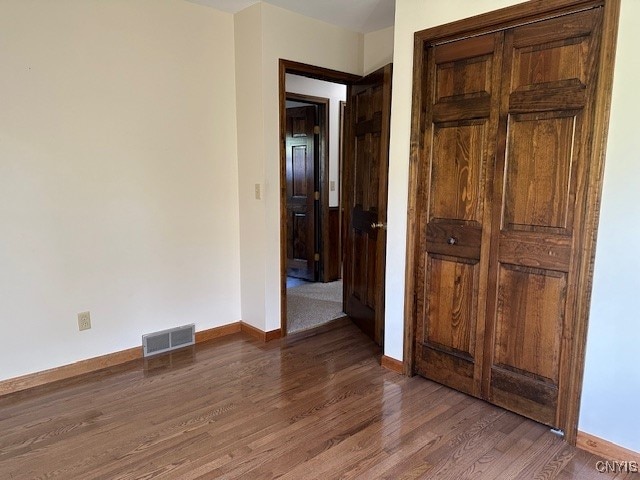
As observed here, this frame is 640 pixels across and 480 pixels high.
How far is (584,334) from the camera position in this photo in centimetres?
196

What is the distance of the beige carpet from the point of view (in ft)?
12.1

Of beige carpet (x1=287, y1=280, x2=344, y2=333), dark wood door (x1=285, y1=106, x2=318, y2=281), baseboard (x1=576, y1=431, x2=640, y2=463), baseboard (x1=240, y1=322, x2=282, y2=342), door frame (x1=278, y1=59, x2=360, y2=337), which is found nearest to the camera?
baseboard (x1=576, y1=431, x2=640, y2=463)

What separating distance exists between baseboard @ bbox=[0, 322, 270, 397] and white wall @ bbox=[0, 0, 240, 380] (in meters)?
0.04

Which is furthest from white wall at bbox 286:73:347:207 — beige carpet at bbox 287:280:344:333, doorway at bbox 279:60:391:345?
doorway at bbox 279:60:391:345

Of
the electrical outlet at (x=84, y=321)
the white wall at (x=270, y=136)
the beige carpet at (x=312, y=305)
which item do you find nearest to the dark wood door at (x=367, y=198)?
the beige carpet at (x=312, y=305)

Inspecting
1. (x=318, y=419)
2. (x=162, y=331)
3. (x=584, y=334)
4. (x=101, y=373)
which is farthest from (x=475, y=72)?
(x=101, y=373)

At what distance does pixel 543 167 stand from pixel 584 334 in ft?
2.61

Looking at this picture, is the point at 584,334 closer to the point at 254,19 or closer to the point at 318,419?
the point at 318,419

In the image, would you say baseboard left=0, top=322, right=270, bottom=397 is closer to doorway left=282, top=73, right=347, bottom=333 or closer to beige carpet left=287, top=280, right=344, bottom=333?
beige carpet left=287, top=280, right=344, bottom=333

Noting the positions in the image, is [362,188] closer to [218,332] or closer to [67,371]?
[218,332]

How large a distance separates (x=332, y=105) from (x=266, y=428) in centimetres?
367

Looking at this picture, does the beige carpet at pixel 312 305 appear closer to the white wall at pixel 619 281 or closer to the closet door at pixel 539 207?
the closet door at pixel 539 207

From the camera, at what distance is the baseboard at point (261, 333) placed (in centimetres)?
328

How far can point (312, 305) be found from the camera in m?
4.16
